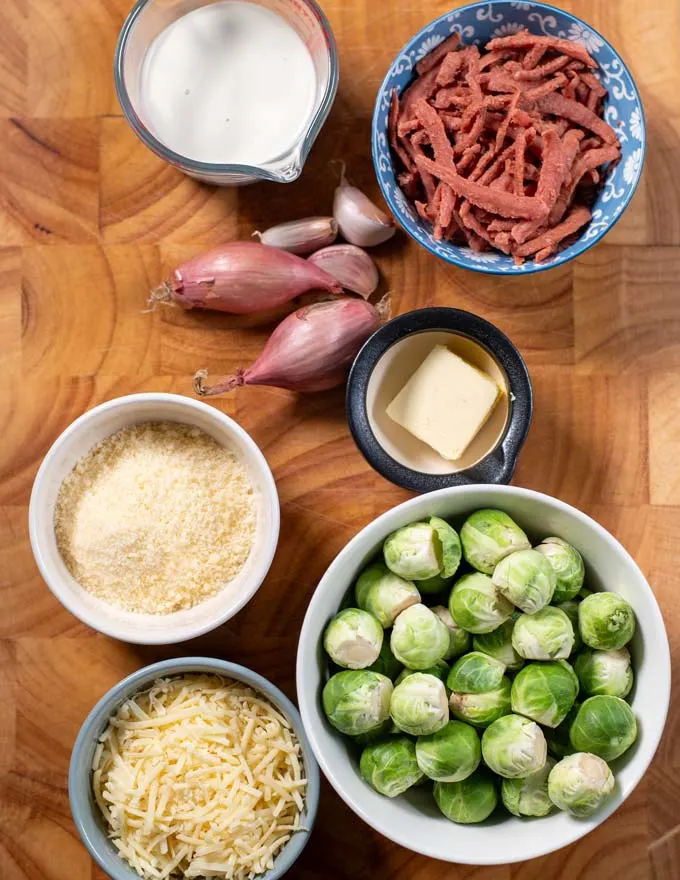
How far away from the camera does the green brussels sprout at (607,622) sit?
1.09 m

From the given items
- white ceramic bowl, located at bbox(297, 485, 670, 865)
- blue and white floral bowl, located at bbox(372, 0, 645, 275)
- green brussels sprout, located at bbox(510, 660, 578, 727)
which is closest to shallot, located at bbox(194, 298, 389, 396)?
blue and white floral bowl, located at bbox(372, 0, 645, 275)

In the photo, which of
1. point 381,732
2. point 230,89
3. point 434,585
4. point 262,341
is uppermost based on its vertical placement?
point 230,89

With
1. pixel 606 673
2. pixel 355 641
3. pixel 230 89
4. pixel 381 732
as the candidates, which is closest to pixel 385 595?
pixel 355 641

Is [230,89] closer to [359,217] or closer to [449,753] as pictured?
[359,217]

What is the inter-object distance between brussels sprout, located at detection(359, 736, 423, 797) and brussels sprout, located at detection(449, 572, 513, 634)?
0.53 ft

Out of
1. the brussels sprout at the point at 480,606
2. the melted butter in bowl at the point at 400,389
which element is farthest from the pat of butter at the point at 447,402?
the brussels sprout at the point at 480,606

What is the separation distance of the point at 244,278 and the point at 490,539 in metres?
0.51

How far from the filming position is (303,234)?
4.50 ft

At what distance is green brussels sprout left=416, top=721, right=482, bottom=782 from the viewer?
1.07 metres

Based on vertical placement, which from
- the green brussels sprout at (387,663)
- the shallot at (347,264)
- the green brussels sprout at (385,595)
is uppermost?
the shallot at (347,264)

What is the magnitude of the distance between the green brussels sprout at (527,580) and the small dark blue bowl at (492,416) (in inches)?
7.7

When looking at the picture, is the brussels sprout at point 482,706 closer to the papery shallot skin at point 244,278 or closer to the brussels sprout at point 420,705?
the brussels sprout at point 420,705

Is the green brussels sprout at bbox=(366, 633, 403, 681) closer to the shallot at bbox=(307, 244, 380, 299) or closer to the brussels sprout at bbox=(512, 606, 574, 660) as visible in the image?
the brussels sprout at bbox=(512, 606, 574, 660)

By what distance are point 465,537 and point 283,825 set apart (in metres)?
0.47
